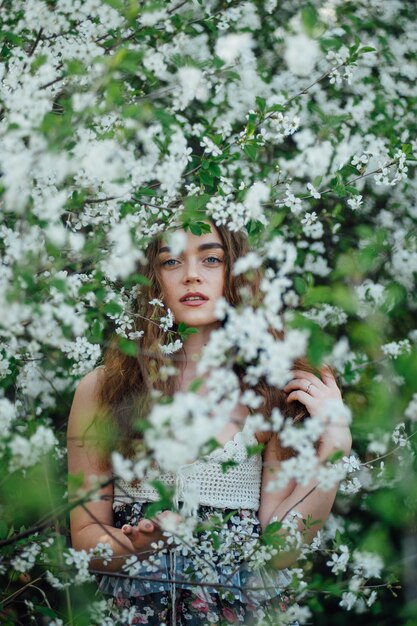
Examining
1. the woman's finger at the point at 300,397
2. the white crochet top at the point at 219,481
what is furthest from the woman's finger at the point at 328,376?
the white crochet top at the point at 219,481

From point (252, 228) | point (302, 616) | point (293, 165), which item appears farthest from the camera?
point (252, 228)

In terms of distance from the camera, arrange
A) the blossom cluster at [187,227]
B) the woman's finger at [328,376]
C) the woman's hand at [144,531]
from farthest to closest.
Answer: the woman's finger at [328,376]
the woman's hand at [144,531]
the blossom cluster at [187,227]

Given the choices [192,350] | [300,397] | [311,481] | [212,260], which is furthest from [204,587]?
[212,260]

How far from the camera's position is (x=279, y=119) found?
2.64 meters

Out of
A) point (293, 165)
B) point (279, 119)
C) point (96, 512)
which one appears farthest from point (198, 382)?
point (279, 119)

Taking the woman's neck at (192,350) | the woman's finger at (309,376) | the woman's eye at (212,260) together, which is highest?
the woman's eye at (212,260)

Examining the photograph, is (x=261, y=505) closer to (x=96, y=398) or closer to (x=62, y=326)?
(x=96, y=398)

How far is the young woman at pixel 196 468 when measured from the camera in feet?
8.11

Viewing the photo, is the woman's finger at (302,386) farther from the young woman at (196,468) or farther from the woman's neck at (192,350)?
the woman's neck at (192,350)

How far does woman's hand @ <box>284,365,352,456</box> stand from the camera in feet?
8.09

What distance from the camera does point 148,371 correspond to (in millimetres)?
2713

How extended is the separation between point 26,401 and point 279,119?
1.52 meters

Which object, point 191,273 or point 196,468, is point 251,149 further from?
point 196,468

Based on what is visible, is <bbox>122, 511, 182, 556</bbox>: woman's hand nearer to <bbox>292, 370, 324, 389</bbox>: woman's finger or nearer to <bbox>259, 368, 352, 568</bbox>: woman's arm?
<bbox>259, 368, 352, 568</bbox>: woman's arm
